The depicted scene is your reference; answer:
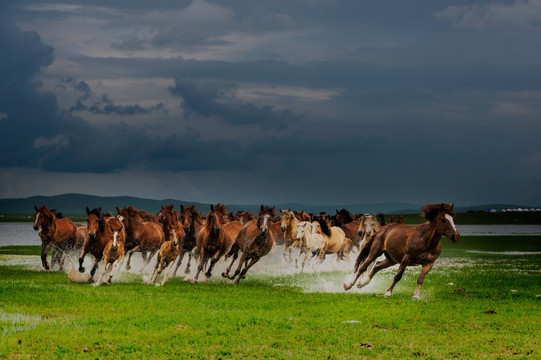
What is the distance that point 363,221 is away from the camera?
34312mm

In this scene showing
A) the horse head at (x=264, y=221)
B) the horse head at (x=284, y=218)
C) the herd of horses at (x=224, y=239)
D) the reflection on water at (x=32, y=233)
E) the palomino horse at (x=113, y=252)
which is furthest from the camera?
the reflection on water at (x=32, y=233)

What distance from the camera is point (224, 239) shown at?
1076 inches

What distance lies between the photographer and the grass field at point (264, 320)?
1257cm

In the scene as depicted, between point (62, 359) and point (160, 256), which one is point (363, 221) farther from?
point (62, 359)

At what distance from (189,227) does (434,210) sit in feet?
36.1

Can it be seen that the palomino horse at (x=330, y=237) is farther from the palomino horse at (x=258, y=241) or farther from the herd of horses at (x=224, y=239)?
the palomino horse at (x=258, y=241)

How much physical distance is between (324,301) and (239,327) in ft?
18.3

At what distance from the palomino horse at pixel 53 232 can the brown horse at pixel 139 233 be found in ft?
11.1

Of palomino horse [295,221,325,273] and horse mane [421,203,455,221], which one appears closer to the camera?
horse mane [421,203,455,221]

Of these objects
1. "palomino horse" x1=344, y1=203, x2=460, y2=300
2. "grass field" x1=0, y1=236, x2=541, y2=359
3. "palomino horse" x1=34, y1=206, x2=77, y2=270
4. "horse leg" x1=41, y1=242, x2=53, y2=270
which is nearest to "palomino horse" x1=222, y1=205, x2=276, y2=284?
"grass field" x1=0, y1=236, x2=541, y2=359

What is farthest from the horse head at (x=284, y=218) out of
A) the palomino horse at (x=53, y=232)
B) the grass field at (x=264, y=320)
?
the palomino horse at (x=53, y=232)

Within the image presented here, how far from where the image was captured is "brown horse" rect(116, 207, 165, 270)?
97.7ft

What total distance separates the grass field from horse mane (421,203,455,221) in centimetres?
251

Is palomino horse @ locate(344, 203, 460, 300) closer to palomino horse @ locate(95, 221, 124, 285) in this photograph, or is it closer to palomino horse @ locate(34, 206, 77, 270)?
palomino horse @ locate(95, 221, 124, 285)
